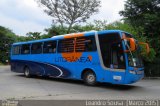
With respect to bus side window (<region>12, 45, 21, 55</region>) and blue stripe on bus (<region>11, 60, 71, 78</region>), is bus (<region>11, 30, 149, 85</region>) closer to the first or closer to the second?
blue stripe on bus (<region>11, 60, 71, 78</region>)

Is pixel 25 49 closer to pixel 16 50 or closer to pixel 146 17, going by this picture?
pixel 16 50

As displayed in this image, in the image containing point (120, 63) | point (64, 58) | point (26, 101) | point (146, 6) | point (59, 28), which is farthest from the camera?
point (59, 28)

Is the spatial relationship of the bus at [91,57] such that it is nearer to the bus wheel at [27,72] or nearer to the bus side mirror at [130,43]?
the bus side mirror at [130,43]

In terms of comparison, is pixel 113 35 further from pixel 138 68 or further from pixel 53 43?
pixel 53 43

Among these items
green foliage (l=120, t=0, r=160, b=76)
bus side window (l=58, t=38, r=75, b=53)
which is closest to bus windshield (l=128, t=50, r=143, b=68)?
bus side window (l=58, t=38, r=75, b=53)

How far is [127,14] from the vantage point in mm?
31125

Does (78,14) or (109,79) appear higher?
(78,14)

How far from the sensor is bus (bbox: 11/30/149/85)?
49.2 feet

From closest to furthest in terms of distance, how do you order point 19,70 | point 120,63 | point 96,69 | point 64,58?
point 120,63 → point 96,69 → point 64,58 → point 19,70

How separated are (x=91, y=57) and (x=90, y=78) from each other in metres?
1.24

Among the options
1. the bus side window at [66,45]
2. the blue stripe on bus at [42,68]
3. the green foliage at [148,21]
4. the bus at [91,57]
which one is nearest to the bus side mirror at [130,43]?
the bus at [91,57]

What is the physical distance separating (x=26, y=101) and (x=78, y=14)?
97.6 feet

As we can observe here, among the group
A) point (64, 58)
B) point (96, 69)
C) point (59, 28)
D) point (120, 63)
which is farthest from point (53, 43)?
point (59, 28)

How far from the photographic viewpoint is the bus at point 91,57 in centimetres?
1501
